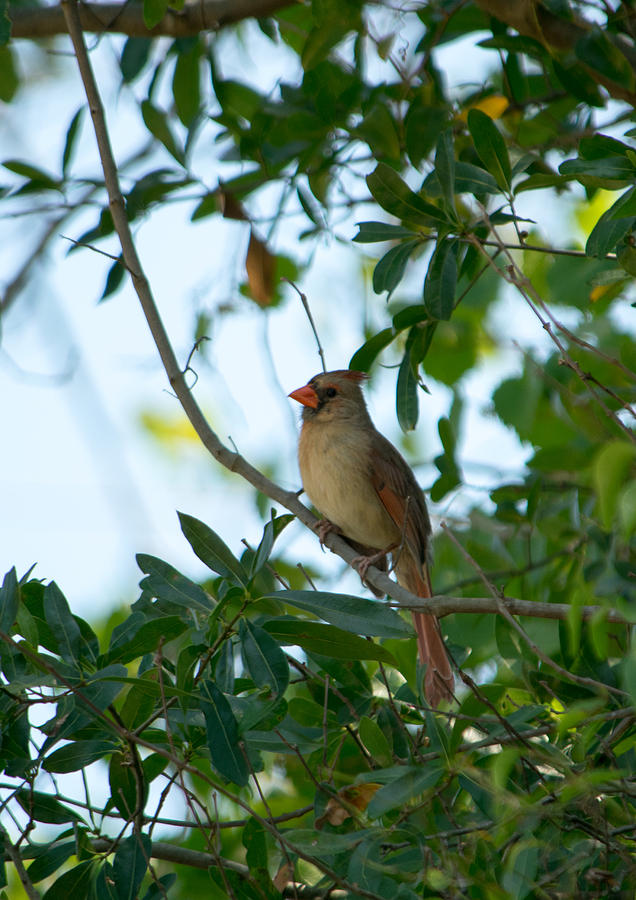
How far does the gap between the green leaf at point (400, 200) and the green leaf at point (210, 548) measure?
1135 millimetres

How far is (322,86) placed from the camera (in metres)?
3.86

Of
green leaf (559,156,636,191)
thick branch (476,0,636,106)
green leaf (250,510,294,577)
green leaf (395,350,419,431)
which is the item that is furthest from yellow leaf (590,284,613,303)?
green leaf (250,510,294,577)

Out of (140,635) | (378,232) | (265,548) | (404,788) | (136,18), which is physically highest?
(136,18)

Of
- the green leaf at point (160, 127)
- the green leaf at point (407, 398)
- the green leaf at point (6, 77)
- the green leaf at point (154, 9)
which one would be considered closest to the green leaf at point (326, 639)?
the green leaf at point (407, 398)

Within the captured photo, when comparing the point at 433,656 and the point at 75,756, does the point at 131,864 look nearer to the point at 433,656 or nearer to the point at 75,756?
the point at 75,756

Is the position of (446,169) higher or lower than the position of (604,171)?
higher

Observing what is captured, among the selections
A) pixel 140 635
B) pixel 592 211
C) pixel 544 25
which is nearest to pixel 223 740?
pixel 140 635

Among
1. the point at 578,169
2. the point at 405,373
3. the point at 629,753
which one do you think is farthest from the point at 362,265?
the point at 629,753

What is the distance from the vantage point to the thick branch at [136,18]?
13.8 ft

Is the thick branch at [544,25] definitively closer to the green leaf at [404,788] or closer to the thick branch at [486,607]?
the thick branch at [486,607]

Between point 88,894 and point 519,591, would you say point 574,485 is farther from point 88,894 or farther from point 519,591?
point 88,894

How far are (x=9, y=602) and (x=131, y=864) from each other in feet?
2.37

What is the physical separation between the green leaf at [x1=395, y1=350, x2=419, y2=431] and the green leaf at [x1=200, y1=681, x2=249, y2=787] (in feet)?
4.22

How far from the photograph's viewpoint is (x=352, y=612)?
256 centimetres
